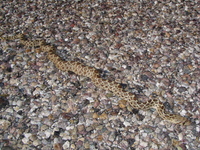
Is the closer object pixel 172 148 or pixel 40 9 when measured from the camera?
pixel 172 148

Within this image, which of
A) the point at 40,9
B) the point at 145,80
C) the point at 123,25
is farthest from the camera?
the point at 40,9

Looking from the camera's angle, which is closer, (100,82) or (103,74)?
(100,82)

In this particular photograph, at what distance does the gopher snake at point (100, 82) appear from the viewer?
599 centimetres

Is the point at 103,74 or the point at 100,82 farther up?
the point at 100,82

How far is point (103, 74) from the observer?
7.54 meters

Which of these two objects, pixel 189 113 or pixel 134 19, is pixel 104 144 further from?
pixel 134 19

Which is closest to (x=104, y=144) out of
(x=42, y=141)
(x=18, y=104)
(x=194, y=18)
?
(x=42, y=141)

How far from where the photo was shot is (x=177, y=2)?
11227 millimetres

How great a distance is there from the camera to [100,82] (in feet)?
22.8

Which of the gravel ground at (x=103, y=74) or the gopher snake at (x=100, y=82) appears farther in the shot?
the gopher snake at (x=100, y=82)

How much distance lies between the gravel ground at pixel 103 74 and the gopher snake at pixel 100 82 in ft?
0.45

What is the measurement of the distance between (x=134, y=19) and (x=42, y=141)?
6198 mm

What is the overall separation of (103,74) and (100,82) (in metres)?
0.63

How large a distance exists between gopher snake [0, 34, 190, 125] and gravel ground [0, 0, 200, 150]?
0.14 m
